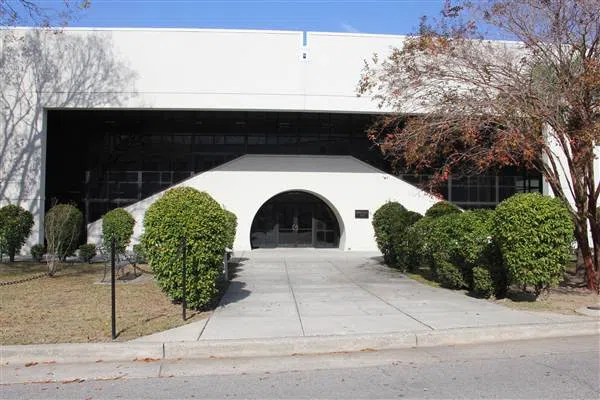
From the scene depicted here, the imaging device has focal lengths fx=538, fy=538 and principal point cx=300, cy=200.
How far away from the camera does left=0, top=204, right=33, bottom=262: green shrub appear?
17.4m

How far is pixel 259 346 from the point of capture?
7117 mm

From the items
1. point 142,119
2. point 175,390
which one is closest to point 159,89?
point 142,119

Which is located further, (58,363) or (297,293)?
(297,293)

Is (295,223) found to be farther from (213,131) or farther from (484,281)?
(484,281)

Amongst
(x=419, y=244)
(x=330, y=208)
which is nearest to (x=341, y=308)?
(x=419, y=244)

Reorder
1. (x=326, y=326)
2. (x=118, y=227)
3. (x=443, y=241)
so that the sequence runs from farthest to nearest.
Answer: (x=118, y=227), (x=443, y=241), (x=326, y=326)

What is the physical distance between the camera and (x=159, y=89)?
848 inches

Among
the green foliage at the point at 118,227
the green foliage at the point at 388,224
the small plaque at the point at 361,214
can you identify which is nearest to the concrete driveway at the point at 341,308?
the green foliage at the point at 388,224

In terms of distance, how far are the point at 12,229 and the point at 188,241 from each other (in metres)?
11.4

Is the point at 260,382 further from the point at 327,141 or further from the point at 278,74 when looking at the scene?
the point at 327,141

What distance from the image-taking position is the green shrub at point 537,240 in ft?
31.6

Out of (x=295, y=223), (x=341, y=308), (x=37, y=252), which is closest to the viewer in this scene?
(x=341, y=308)

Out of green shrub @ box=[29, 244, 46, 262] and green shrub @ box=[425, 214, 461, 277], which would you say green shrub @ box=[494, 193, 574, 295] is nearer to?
green shrub @ box=[425, 214, 461, 277]

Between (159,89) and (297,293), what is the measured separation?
12826 mm
